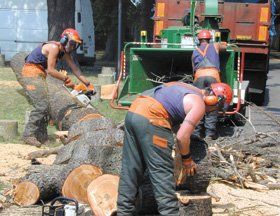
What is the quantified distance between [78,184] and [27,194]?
0.55 metres

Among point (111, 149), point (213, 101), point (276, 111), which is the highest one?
point (213, 101)

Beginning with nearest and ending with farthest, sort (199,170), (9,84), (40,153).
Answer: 1. (199,170)
2. (40,153)
3. (9,84)

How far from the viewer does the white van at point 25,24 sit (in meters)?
22.6

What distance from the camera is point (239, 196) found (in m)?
7.21

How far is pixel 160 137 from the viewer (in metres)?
5.29

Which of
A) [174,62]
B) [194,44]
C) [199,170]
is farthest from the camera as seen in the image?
[174,62]

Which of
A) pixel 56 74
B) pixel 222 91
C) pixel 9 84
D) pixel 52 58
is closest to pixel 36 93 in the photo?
pixel 56 74

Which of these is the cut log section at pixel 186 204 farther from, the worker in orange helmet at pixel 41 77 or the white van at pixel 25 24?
the white van at pixel 25 24

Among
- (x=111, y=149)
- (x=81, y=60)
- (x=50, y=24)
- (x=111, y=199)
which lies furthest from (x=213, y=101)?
(x=81, y=60)

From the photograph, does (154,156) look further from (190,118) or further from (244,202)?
(244,202)

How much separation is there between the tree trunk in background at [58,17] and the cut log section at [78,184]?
13493 millimetres

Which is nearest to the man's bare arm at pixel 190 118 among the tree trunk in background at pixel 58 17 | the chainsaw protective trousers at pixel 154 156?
the chainsaw protective trousers at pixel 154 156

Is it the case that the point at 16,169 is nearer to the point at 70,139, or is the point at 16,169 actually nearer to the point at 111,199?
the point at 70,139

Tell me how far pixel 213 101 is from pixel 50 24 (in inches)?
586
